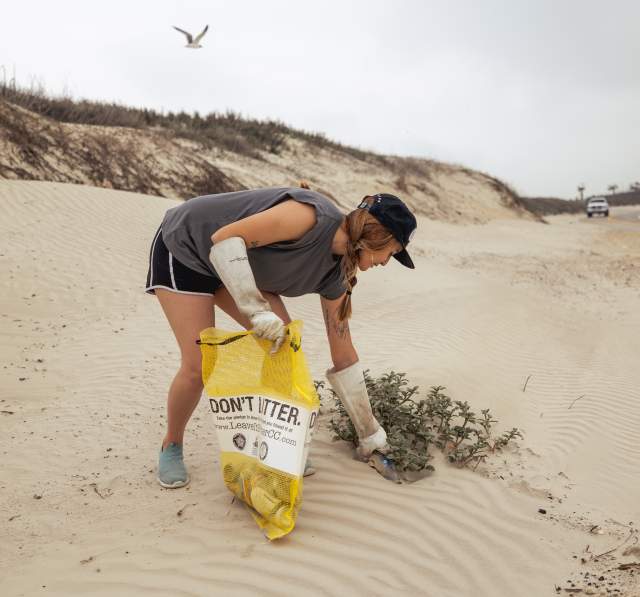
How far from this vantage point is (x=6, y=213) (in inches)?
342

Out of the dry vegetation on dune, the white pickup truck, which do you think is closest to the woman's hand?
the dry vegetation on dune

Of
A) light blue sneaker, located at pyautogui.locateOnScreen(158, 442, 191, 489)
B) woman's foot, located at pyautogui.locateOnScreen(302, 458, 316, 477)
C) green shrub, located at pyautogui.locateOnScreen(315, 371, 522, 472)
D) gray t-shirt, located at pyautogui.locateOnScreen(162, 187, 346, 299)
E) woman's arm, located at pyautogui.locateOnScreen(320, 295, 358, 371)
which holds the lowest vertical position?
light blue sneaker, located at pyautogui.locateOnScreen(158, 442, 191, 489)

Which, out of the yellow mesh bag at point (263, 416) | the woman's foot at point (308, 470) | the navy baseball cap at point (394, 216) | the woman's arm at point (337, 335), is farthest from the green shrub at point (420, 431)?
the navy baseball cap at point (394, 216)

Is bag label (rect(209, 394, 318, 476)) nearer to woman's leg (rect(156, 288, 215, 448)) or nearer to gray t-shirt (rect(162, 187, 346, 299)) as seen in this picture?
woman's leg (rect(156, 288, 215, 448))

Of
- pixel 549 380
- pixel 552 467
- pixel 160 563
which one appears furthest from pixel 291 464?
pixel 549 380

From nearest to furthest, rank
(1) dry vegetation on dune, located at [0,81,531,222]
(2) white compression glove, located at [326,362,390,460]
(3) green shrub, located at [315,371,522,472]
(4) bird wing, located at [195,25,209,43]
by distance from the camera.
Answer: (2) white compression glove, located at [326,362,390,460] < (3) green shrub, located at [315,371,522,472] < (1) dry vegetation on dune, located at [0,81,531,222] < (4) bird wing, located at [195,25,209,43]

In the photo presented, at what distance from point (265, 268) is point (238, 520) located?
1110mm

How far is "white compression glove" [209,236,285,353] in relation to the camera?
7.52ft

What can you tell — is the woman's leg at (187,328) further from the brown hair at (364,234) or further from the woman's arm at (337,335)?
the brown hair at (364,234)

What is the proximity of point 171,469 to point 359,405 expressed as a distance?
99cm

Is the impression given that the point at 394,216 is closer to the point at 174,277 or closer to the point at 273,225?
the point at 273,225

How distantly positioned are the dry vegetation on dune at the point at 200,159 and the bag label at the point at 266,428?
5273mm

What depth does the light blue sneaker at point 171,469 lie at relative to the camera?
295 centimetres

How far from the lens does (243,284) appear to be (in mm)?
2328
